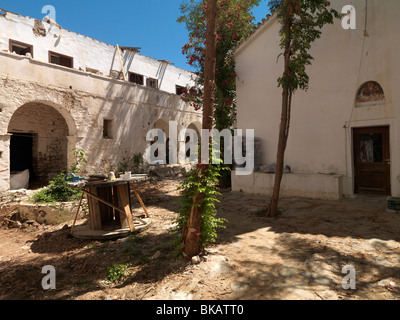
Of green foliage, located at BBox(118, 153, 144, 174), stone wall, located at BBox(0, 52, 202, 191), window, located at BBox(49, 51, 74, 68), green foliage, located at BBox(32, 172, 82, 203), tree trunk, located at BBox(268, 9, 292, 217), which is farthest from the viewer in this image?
window, located at BBox(49, 51, 74, 68)

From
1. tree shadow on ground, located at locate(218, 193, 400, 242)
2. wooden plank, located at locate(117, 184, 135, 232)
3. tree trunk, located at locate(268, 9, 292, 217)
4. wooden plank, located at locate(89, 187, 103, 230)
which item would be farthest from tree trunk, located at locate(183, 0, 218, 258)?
tree trunk, located at locate(268, 9, 292, 217)

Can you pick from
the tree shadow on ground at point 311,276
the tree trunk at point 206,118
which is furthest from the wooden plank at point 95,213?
the tree shadow on ground at point 311,276

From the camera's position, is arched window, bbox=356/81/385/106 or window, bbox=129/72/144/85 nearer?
arched window, bbox=356/81/385/106

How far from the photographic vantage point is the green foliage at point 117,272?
3.33 metres

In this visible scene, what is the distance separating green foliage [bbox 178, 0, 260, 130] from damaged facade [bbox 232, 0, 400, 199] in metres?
2.03

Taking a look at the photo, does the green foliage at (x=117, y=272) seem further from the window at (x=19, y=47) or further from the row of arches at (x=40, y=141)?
the window at (x=19, y=47)

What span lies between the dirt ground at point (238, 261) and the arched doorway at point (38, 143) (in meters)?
5.02

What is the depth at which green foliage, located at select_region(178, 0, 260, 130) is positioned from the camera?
33.8 ft

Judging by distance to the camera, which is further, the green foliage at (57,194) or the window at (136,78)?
the window at (136,78)

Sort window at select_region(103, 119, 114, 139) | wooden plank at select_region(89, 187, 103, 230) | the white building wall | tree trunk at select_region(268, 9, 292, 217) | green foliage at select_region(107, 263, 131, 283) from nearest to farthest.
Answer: green foliage at select_region(107, 263, 131, 283) → wooden plank at select_region(89, 187, 103, 230) → tree trunk at select_region(268, 9, 292, 217) → the white building wall → window at select_region(103, 119, 114, 139)

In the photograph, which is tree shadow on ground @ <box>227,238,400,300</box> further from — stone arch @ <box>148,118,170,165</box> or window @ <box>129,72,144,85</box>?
window @ <box>129,72,144,85</box>

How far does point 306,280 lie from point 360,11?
24.9 feet

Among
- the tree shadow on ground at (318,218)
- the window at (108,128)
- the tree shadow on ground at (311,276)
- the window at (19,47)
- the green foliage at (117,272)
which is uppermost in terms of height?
the window at (19,47)
